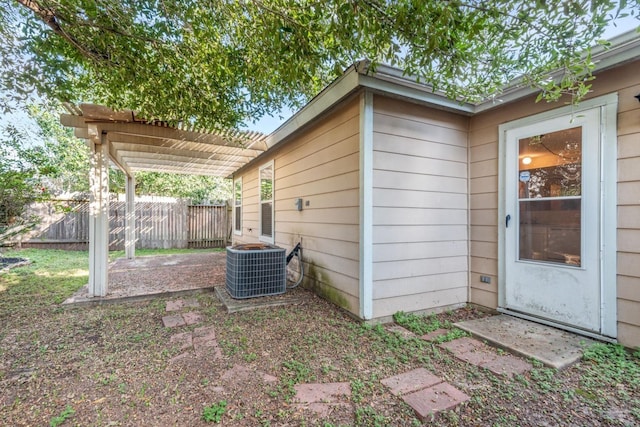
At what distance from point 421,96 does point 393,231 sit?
1.45 metres

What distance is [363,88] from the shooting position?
2861 millimetres

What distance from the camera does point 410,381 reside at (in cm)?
198

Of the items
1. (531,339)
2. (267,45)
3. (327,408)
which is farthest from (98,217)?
(531,339)

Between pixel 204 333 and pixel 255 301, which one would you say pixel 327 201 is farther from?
pixel 204 333

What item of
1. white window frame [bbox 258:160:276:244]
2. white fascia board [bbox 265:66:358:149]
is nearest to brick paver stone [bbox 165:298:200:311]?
white window frame [bbox 258:160:276:244]

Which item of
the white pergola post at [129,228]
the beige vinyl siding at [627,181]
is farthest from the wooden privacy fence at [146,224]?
the beige vinyl siding at [627,181]

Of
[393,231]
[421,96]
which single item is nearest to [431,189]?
[393,231]

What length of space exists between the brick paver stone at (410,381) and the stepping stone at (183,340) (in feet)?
5.56

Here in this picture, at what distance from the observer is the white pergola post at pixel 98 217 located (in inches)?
145

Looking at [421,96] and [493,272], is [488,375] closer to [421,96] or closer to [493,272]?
[493,272]

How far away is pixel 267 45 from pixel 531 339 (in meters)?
3.59

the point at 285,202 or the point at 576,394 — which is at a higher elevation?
the point at 285,202

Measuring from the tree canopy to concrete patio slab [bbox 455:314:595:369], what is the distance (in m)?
2.06

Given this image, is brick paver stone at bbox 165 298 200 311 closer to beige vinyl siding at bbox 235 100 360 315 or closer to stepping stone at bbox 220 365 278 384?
beige vinyl siding at bbox 235 100 360 315
